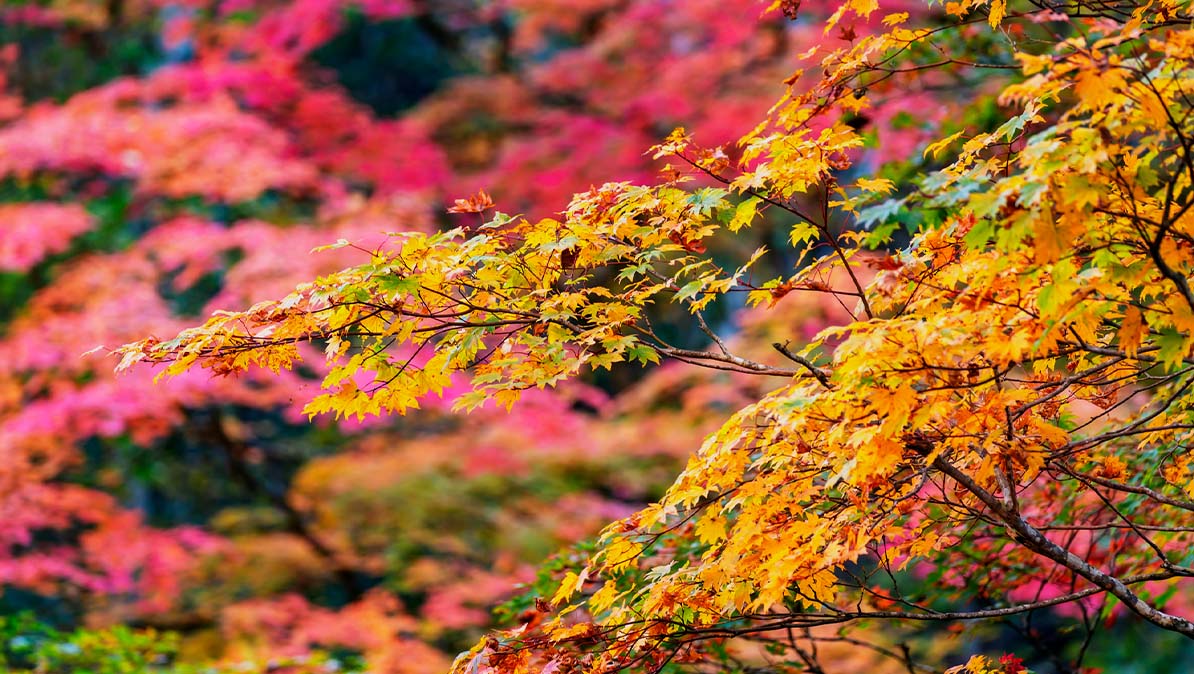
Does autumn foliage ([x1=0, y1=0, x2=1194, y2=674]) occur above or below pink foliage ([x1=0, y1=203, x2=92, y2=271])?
below

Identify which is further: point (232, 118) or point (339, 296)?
point (232, 118)

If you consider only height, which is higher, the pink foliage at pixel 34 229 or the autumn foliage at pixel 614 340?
the pink foliage at pixel 34 229

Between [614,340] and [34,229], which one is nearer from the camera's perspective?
[614,340]

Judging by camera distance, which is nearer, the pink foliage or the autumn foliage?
the autumn foliage

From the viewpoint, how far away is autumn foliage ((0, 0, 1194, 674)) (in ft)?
7.55

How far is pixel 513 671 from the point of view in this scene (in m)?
2.71

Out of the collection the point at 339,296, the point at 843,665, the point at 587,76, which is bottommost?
the point at 843,665

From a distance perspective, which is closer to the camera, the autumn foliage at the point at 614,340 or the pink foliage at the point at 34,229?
the autumn foliage at the point at 614,340

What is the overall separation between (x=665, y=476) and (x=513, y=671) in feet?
17.6

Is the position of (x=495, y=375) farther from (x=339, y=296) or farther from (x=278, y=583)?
(x=278, y=583)

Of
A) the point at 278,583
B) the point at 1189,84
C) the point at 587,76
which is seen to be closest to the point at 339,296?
the point at 1189,84

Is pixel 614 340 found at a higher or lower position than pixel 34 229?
lower

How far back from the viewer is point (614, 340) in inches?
100

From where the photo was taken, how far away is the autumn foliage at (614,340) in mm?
2301
